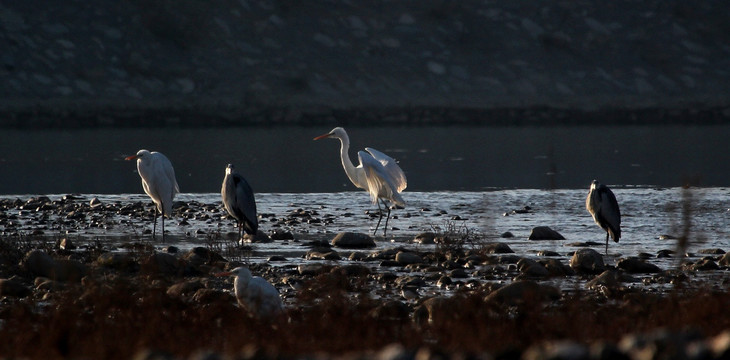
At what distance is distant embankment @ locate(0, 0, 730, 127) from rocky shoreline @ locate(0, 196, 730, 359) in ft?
98.7

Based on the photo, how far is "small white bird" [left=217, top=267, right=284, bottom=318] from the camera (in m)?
9.21

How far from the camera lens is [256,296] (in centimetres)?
941

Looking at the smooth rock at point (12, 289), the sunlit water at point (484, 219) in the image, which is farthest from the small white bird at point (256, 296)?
the sunlit water at point (484, 219)

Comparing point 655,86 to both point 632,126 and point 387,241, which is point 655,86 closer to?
point 632,126

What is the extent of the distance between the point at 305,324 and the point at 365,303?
2.06ft

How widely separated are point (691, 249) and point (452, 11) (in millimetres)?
43975

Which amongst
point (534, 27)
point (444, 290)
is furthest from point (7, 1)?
point (444, 290)

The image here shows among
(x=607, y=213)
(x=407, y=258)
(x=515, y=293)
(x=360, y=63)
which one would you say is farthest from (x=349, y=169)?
(x=360, y=63)

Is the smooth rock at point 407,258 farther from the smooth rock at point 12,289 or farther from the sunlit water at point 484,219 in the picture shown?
the smooth rock at point 12,289

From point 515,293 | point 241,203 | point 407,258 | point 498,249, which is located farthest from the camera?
point 241,203

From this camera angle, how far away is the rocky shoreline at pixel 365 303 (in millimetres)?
7066

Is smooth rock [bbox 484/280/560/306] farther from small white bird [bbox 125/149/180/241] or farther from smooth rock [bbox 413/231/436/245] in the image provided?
small white bird [bbox 125/149/180/241]

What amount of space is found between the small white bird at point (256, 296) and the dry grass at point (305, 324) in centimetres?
14

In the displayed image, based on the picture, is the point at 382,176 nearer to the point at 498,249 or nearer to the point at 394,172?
the point at 394,172
